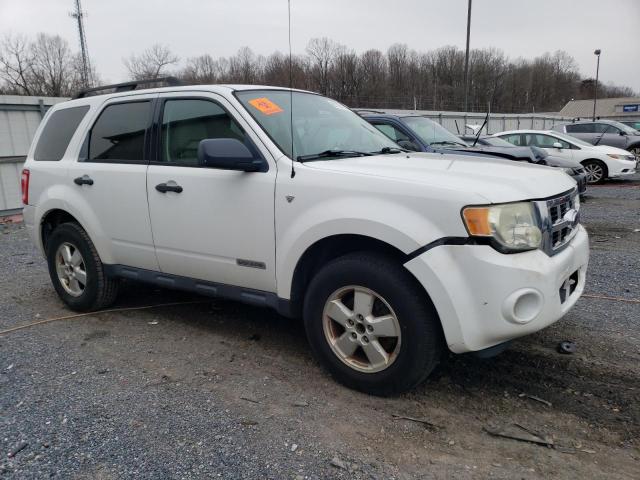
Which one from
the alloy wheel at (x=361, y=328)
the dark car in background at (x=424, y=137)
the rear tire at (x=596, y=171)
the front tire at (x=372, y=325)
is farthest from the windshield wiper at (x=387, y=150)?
the rear tire at (x=596, y=171)

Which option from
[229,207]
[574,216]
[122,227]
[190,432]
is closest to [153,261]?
[122,227]

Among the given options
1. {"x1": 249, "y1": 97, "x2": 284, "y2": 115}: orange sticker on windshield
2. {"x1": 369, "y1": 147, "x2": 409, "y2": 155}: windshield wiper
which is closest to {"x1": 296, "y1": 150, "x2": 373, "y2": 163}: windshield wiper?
{"x1": 369, "y1": 147, "x2": 409, "y2": 155}: windshield wiper

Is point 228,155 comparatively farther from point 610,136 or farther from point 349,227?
point 610,136

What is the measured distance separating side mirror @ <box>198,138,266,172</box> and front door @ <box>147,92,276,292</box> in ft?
0.24

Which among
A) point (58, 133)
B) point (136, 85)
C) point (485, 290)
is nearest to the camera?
point (485, 290)

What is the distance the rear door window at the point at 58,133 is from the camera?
460 cm

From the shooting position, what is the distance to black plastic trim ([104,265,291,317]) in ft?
11.1

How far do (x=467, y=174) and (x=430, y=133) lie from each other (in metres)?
5.69

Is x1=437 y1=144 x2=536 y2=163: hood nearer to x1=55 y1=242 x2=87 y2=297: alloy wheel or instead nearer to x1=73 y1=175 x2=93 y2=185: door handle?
x1=73 y1=175 x2=93 y2=185: door handle

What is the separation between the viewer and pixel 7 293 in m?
5.47

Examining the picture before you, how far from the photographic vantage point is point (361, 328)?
301 centimetres

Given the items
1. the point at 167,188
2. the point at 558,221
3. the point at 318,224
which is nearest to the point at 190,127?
the point at 167,188

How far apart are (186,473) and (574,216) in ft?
8.78

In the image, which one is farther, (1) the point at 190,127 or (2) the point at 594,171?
(2) the point at 594,171
